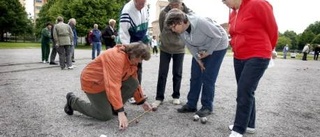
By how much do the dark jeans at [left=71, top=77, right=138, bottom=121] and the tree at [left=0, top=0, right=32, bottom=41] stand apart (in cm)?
5322

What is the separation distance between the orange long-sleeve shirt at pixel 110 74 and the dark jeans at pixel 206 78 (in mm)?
1043

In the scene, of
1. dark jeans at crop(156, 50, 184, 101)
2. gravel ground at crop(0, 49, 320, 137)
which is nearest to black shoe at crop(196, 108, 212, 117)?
gravel ground at crop(0, 49, 320, 137)

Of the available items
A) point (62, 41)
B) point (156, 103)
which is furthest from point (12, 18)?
point (156, 103)

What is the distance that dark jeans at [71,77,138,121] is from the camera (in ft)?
13.2

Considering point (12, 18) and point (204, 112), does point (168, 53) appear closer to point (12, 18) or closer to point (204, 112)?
point (204, 112)

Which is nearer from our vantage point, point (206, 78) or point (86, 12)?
point (206, 78)

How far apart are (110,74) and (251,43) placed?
Result: 1642 millimetres

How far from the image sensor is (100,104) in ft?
13.2

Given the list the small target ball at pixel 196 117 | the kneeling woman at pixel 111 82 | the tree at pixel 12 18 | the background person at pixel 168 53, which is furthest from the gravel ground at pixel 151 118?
the tree at pixel 12 18

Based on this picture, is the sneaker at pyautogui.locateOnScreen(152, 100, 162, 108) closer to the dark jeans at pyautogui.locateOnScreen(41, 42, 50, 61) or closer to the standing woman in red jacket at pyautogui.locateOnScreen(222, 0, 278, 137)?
the standing woman in red jacket at pyautogui.locateOnScreen(222, 0, 278, 137)

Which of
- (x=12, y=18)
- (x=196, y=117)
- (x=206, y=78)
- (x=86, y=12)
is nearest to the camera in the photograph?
(x=196, y=117)

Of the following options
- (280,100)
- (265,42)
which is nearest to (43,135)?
(265,42)

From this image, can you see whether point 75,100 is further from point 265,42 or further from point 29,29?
point 29,29

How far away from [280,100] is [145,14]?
10.7ft
